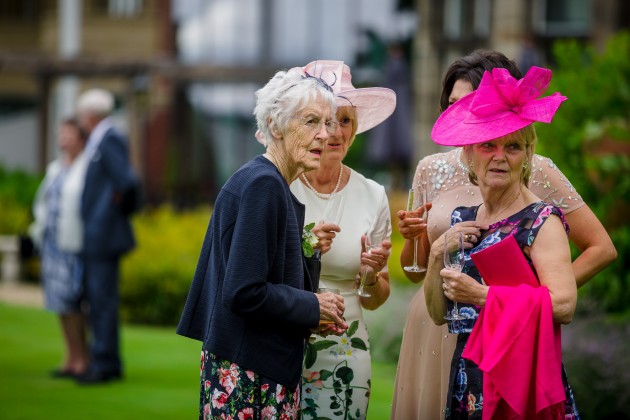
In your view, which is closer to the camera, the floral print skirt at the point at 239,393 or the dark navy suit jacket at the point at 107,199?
the floral print skirt at the point at 239,393

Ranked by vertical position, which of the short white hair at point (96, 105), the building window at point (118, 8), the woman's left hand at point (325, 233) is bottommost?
the woman's left hand at point (325, 233)

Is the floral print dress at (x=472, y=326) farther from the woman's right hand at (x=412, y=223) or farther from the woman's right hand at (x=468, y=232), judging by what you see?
the woman's right hand at (x=412, y=223)

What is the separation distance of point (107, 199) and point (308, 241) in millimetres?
5298

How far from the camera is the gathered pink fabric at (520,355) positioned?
376cm

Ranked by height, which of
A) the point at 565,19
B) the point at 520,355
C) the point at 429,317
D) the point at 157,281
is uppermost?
the point at 565,19

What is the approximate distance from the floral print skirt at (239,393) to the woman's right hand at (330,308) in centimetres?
29

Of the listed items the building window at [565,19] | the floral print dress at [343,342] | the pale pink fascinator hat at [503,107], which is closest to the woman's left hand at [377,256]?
the floral print dress at [343,342]

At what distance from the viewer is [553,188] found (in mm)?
4574

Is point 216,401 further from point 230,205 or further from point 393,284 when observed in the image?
point 393,284

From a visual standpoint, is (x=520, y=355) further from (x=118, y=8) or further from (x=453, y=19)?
(x=118, y=8)

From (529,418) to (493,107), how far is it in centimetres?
109

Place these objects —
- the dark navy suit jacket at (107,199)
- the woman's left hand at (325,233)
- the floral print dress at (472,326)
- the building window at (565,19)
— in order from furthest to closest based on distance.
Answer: the building window at (565,19)
the dark navy suit jacket at (107,199)
the woman's left hand at (325,233)
the floral print dress at (472,326)

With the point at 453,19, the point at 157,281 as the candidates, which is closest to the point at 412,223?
the point at 157,281

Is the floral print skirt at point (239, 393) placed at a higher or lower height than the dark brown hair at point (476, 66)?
lower
